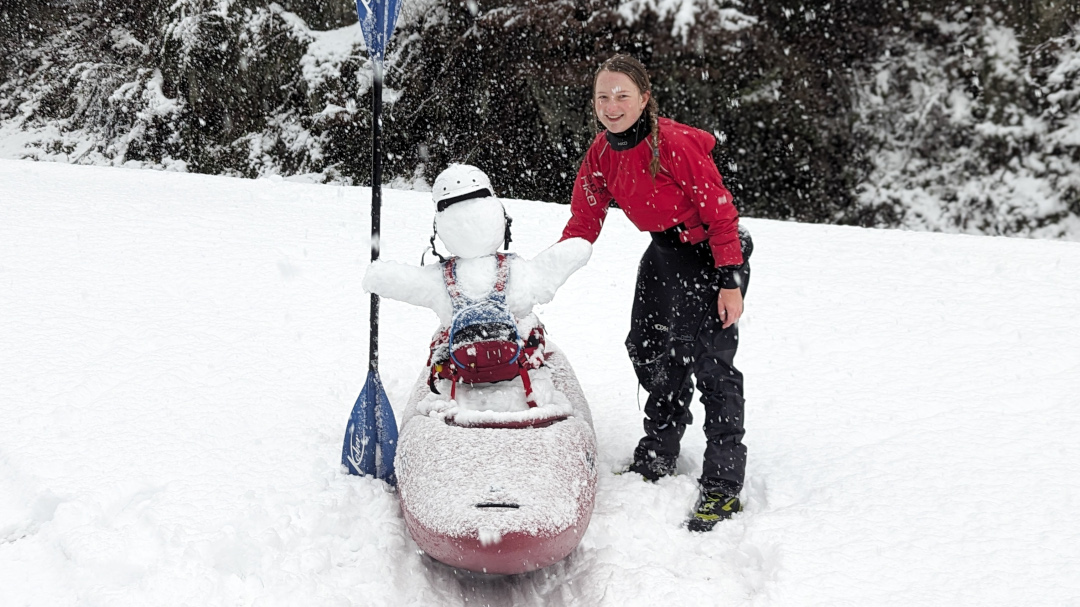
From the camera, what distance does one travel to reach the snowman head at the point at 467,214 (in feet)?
8.29

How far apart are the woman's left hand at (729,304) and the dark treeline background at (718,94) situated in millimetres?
7340

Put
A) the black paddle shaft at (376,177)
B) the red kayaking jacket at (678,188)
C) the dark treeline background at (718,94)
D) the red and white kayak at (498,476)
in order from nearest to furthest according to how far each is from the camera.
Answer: the red and white kayak at (498,476), the red kayaking jacket at (678,188), the black paddle shaft at (376,177), the dark treeline background at (718,94)

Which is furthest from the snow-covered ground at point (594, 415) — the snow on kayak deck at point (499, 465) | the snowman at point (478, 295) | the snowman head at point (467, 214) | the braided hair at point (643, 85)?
the braided hair at point (643, 85)

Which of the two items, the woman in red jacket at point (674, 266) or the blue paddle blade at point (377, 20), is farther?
the blue paddle blade at point (377, 20)

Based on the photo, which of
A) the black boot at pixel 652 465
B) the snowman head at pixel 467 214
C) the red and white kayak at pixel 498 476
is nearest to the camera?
the red and white kayak at pixel 498 476

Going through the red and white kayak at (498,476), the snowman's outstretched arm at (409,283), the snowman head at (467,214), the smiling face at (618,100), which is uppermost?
the smiling face at (618,100)

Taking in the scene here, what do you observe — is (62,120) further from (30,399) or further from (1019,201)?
(1019,201)

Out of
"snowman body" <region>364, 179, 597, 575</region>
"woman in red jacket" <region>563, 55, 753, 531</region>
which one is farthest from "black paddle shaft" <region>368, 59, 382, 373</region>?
"woman in red jacket" <region>563, 55, 753, 531</region>

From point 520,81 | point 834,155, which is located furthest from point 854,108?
point 520,81

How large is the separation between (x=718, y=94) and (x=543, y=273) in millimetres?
7465

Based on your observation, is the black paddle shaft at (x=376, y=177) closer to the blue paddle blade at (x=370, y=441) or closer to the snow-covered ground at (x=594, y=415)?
the blue paddle blade at (x=370, y=441)

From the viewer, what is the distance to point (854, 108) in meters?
9.52

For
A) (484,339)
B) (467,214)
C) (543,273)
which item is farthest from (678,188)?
(484,339)

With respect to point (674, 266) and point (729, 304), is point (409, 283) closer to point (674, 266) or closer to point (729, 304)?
point (674, 266)
